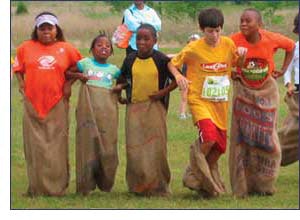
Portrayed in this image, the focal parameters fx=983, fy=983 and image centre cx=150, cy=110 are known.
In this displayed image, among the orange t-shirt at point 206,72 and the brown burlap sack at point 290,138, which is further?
the brown burlap sack at point 290,138

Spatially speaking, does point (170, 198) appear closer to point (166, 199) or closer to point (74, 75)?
point (166, 199)

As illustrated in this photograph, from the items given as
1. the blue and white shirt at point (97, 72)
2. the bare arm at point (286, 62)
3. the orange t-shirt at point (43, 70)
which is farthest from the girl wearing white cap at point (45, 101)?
the bare arm at point (286, 62)

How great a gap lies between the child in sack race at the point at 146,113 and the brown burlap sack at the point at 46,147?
66cm

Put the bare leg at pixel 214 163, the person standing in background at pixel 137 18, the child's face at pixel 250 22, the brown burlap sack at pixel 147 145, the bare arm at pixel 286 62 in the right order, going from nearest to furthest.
A: the child's face at pixel 250 22
the bare leg at pixel 214 163
the brown burlap sack at pixel 147 145
the bare arm at pixel 286 62
the person standing in background at pixel 137 18

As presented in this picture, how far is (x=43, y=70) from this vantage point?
942cm

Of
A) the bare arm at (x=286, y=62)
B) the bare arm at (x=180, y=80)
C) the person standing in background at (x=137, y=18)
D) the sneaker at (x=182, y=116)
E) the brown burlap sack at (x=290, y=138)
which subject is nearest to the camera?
the bare arm at (x=180, y=80)

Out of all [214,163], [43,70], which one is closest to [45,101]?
[43,70]

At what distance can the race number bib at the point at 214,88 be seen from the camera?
9.14 metres

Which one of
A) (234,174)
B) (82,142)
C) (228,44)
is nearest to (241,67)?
(228,44)

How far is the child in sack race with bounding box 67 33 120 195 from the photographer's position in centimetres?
959

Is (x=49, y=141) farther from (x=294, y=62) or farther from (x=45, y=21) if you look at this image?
(x=294, y=62)

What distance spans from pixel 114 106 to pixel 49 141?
2.36 feet

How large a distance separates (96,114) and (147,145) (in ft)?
1.92

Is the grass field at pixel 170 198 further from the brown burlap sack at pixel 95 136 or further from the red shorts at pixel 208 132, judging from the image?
the red shorts at pixel 208 132
